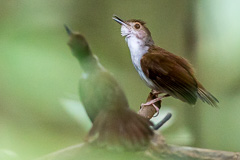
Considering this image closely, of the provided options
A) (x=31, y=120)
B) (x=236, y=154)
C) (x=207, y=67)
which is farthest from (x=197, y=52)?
(x=31, y=120)

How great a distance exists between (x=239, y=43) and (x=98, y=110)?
30cm

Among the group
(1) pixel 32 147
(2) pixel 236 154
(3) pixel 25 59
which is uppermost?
(3) pixel 25 59

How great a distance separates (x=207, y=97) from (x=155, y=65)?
0.37ft

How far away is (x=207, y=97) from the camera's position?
2.12 ft

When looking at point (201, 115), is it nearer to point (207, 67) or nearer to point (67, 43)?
point (207, 67)

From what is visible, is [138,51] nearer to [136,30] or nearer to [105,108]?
[136,30]

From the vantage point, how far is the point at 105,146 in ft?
1.58

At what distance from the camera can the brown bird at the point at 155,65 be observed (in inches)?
23.5

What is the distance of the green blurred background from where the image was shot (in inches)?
21.4

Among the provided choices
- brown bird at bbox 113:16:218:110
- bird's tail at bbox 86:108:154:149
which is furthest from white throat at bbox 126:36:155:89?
bird's tail at bbox 86:108:154:149

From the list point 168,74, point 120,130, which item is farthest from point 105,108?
point 168,74

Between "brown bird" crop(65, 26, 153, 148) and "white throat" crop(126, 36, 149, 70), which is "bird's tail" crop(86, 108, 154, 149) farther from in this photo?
"white throat" crop(126, 36, 149, 70)

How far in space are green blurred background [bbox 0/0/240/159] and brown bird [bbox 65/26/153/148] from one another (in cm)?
5

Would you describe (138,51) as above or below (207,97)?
above
